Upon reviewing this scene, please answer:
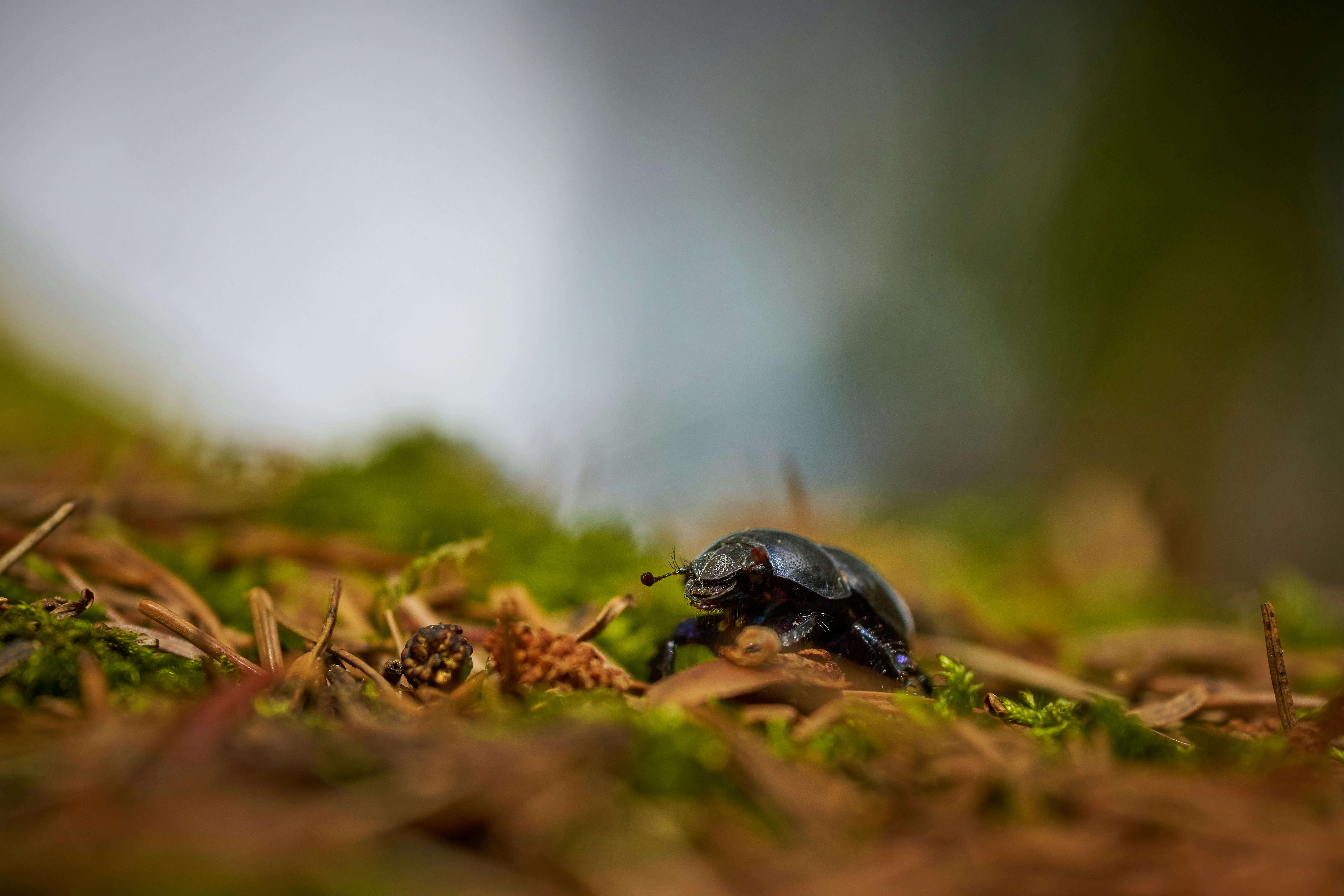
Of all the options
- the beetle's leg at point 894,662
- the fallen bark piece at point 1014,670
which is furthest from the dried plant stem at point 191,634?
the fallen bark piece at point 1014,670

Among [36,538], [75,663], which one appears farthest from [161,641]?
[36,538]

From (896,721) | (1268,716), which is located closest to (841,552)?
(896,721)

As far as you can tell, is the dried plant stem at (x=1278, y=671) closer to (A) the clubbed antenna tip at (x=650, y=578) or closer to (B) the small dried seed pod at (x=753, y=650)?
(B) the small dried seed pod at (x=753, y=650)

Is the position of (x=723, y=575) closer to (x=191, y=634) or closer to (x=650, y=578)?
(x=650, y=578)

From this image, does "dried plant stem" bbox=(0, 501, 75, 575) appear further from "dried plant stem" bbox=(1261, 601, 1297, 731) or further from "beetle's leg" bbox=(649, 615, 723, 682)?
"dried plant stem" bbox=(1261, 601, 1297, 731)

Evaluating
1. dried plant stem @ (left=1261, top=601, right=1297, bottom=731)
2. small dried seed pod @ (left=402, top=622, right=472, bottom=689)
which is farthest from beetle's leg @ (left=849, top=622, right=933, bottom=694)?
small dried seed pod @ (left=402, top=622, right=472, bottom=689)
